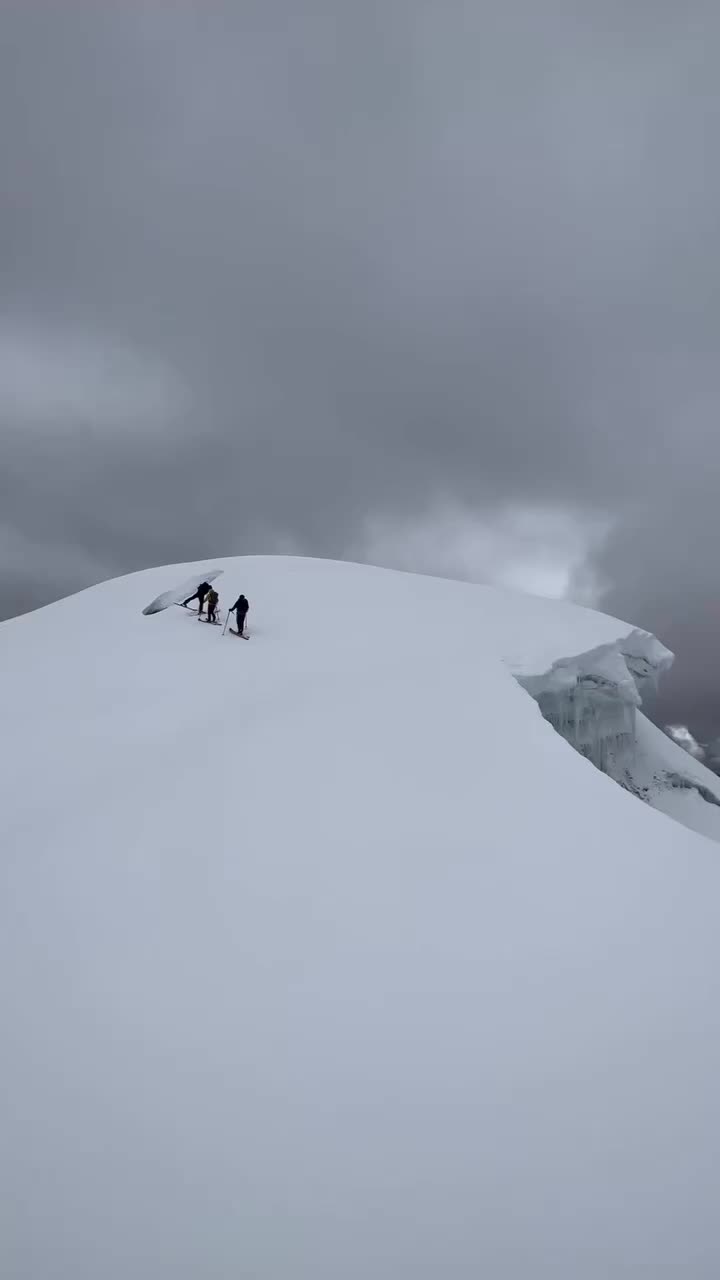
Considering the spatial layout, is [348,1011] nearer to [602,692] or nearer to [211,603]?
[211,603]

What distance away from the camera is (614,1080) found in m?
4.47

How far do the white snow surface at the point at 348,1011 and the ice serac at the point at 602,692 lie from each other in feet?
29.2

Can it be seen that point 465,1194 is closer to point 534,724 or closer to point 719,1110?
point 719,1110

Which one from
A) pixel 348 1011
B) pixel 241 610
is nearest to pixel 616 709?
pixel 241 610

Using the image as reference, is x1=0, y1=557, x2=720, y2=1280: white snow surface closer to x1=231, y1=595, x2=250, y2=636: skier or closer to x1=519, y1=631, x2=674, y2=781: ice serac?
x1=231, y1=595, x2=250, y2=636: skier

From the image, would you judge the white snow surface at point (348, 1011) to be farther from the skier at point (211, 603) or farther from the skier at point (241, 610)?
the skier at point (211, 603)

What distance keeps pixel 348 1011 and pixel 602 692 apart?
802 inches

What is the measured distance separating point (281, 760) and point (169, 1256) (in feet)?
20.8

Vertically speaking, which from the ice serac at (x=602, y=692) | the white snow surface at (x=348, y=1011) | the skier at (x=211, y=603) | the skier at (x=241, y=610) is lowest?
the white snow surface at (x=348, y=1011)

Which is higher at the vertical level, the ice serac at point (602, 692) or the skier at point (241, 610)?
the ice serac at point (602, 692)

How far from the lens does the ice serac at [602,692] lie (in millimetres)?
18811

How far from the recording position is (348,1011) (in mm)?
4969

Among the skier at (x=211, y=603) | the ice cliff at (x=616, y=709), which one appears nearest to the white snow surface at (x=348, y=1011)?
the skier at (x=211, y=603)

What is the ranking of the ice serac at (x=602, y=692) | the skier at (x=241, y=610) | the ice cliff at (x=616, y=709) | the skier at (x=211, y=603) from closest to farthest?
1. the skier at (x=241, y=610)
2. the skier at (x=211, y=603)
3. the ice serac at (x=602, y=692)
4. the ice cliff at (x=616, y=709)
